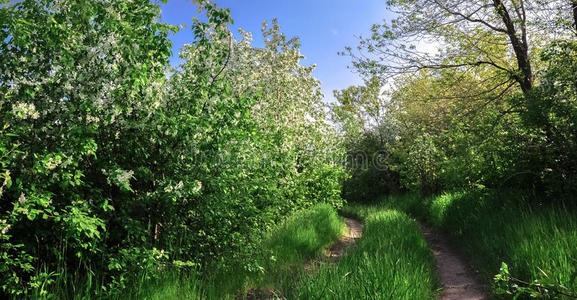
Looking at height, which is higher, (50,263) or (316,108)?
(316,108)

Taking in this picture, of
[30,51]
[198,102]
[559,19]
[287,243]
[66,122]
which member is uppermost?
[559,19]

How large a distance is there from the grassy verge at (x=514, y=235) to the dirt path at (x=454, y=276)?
0.75 ft

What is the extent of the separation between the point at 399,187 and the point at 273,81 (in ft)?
40.2

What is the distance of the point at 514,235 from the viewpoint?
6.03 m

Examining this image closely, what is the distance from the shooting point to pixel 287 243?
297 inches

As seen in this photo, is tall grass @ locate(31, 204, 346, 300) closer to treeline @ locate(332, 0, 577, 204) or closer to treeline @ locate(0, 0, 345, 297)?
treeline @ locate(0, 0, 345, 297)

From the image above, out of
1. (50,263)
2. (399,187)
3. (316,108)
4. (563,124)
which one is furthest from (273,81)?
(399,187)

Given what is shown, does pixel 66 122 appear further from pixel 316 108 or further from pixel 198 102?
pixel 316 108

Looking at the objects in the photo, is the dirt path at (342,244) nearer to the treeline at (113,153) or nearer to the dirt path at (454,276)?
the dirt path at (454,276)

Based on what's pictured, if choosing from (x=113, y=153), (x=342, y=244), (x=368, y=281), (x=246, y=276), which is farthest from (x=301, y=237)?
(x=113, y=153)

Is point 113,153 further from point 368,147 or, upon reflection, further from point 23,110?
point 368,147

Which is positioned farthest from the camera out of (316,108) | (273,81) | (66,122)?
(316,108)

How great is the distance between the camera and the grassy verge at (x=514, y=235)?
14.6 feet

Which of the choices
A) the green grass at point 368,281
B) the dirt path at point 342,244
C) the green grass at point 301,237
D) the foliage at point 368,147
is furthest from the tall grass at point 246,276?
the foliage at point 368,147
